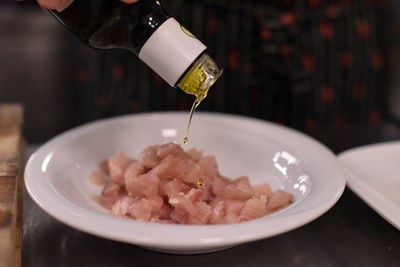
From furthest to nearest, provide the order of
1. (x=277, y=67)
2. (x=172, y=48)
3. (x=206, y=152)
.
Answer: (x=277, y=67) < (x=206, y=152) < (x=172, y=48)

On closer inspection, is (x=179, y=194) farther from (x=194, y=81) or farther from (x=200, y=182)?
(x=194, y=81)

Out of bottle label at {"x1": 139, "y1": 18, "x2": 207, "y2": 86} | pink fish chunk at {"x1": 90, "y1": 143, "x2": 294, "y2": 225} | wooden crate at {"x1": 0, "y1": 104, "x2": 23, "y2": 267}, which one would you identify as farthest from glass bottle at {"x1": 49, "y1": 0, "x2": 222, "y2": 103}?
wooden crate at {"x1": 0, "y1": 104, "x2": 23, "y2": 267}

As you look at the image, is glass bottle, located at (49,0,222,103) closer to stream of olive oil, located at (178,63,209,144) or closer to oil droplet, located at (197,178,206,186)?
stream of olive oil, located at (178,63,209,144)

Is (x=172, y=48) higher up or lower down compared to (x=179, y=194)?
higher up

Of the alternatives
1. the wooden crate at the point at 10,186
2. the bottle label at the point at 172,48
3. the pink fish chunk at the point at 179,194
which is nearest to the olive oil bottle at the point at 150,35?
the bottle label at the point at 172,48

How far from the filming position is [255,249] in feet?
2.46

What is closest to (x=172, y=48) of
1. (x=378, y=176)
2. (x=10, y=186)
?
(x=10, y=186)

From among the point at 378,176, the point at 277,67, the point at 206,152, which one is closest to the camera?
the point at 378,176

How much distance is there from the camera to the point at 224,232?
608 millimetres

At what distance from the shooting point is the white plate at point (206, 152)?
61 cm

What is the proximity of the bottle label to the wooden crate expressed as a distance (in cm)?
30

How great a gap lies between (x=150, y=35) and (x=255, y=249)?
372mm

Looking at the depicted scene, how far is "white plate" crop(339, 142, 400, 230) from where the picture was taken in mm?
773

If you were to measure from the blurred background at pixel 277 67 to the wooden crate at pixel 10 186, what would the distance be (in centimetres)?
51
